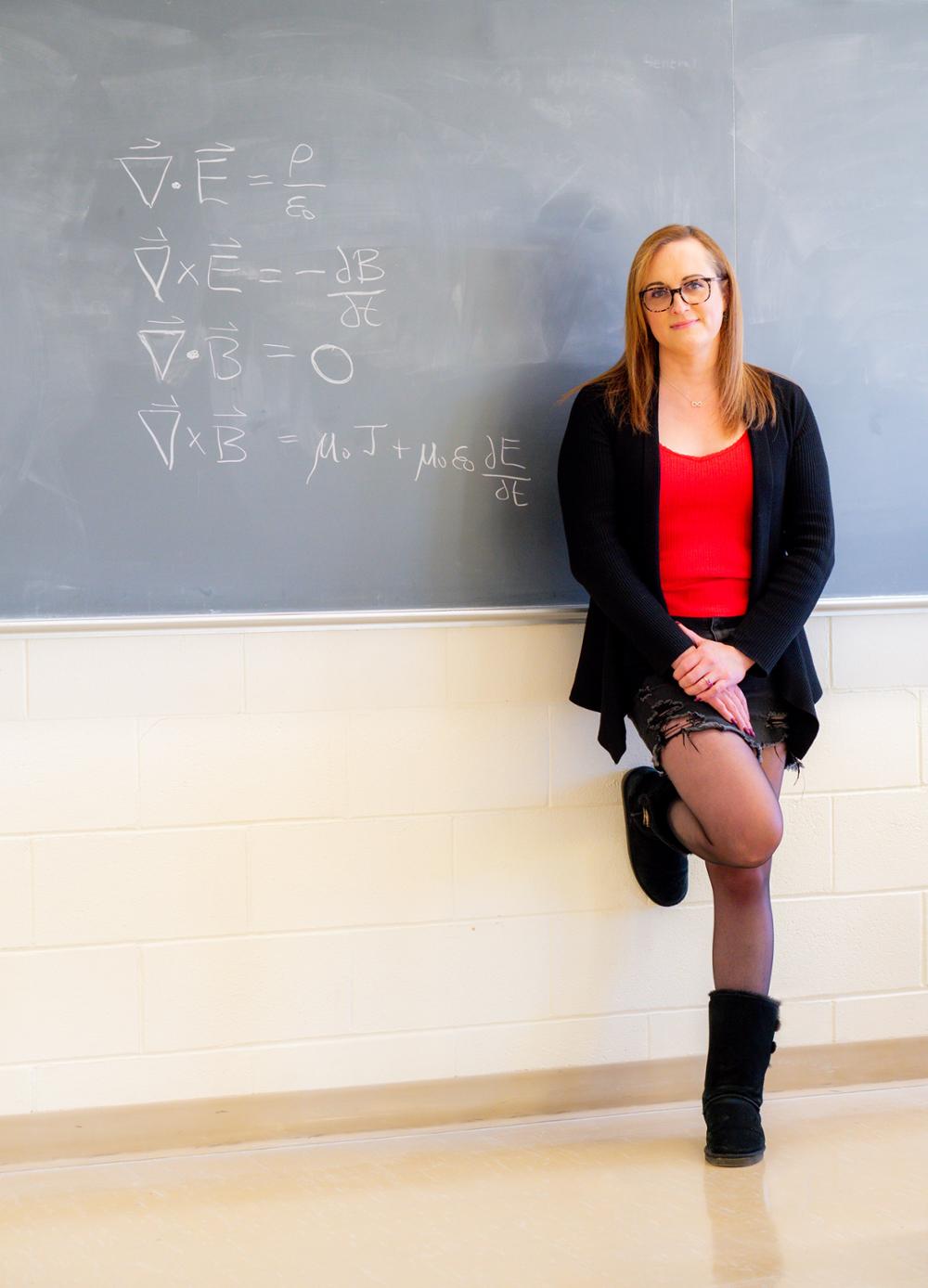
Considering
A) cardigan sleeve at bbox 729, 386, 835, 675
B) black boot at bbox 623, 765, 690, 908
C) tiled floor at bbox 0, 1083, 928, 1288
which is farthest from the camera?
black boot at bbox 623, 765, 690, 908

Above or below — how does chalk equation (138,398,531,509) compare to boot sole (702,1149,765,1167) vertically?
above

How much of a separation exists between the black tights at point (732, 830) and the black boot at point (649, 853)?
109 millimetres

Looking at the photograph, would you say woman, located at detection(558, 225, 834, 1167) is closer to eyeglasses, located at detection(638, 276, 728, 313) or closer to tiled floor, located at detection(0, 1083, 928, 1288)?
eyeglasses, located at detection(638, 276, 728, 313)

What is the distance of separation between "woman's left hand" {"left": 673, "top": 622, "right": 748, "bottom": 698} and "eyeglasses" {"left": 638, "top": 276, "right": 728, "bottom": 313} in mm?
625

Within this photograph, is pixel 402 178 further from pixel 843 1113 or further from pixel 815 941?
pixel 843 1113

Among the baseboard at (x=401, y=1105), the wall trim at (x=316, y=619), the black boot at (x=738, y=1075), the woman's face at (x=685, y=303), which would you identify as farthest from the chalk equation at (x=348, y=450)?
the baseboard at (x=401, y=1105)

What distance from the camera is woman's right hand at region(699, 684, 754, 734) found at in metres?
2.07

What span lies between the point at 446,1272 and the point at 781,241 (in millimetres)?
1995

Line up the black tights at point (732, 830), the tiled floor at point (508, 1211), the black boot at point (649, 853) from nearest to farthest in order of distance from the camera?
the tiled floor at point (508, 1211) < the black tights at point (732, 830) < the black boot at point (649, 853)

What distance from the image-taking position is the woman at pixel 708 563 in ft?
6.96

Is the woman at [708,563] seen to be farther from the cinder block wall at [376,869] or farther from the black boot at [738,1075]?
the cinder block wall at [376,869]

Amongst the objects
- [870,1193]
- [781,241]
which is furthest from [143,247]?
[870,1193]

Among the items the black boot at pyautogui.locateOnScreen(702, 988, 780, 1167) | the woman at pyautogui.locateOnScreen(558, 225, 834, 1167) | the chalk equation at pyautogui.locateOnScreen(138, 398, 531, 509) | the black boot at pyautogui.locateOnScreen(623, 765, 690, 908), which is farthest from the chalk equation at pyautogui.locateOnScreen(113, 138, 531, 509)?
the black boot at pyautogui.locateOnScreen(702, 988, 780, 1167)

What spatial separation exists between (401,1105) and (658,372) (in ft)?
4.95
